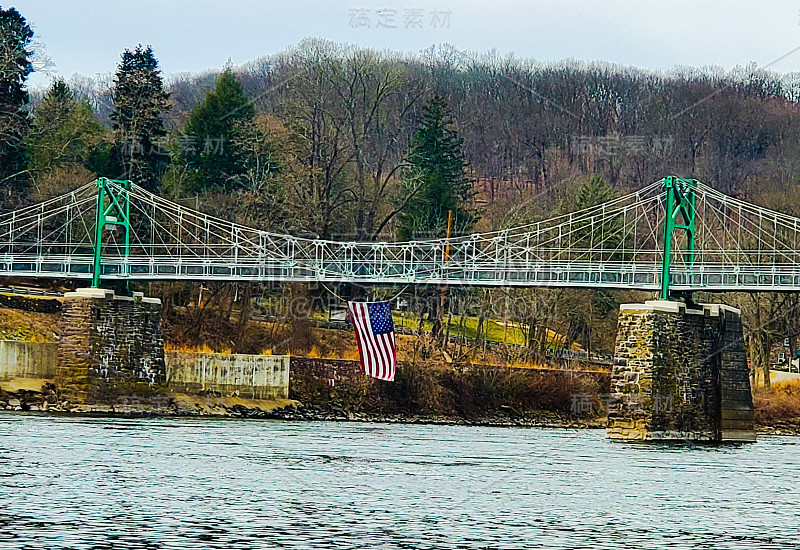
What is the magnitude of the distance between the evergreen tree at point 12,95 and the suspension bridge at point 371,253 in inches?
119

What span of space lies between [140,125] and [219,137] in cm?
578

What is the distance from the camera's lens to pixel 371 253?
2904 inches

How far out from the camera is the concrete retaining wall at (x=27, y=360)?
2462 inches

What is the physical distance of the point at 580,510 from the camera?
33375 millimetres

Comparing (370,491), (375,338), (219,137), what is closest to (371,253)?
(375,338)

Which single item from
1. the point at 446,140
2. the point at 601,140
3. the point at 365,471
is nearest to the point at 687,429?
the point at 365,471

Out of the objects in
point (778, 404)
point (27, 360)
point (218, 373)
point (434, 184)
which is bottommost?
point (778, 404)

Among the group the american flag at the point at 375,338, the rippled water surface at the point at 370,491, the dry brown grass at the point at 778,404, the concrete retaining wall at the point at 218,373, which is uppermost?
the american flag at the point at 375,338

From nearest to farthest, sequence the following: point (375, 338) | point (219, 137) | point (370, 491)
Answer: point (370, 491)
point (375, 338)
point (219, 137)

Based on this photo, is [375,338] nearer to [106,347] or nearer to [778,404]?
[106,347]

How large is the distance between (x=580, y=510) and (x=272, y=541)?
907 centimetres

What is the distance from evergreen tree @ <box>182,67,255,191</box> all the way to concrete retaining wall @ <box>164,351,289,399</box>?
47.1 feet

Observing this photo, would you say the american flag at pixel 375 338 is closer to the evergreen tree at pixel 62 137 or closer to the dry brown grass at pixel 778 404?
the dry brown grass at pixel 778 404

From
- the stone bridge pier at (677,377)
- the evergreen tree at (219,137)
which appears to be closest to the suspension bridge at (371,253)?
the stone bridge pier at (677,377)
